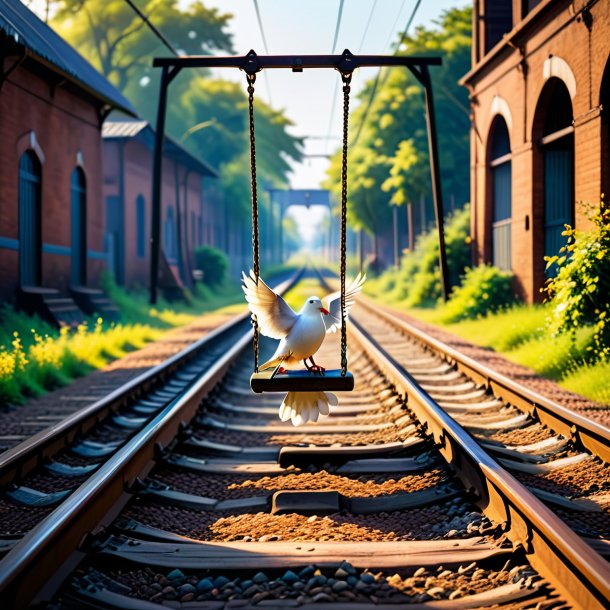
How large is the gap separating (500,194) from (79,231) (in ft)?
35.3

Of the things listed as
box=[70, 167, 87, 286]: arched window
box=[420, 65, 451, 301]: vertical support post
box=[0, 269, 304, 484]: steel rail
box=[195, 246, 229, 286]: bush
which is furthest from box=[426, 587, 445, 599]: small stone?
box=[195, 246, 229, 286]: bush

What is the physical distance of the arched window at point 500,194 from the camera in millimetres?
19172

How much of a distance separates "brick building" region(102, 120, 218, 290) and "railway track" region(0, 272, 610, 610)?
2170 cm

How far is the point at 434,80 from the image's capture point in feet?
115

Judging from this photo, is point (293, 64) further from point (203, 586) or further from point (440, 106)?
point (440, 106)

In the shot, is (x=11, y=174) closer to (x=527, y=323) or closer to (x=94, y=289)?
(x=94, y=289)

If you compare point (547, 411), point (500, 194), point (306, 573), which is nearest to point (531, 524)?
point (306, 573)

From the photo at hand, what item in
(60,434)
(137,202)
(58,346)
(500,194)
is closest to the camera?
(60,434)

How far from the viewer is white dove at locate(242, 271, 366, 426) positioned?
4.74m

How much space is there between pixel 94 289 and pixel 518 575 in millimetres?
18536

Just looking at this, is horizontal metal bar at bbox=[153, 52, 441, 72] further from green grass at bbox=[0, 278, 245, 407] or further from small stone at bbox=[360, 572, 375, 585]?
green grass at bbox=[0, 278, 245, 407]

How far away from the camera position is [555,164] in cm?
1638

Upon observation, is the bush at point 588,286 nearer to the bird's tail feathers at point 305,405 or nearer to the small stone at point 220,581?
the bird's tail feathers at point 305,405

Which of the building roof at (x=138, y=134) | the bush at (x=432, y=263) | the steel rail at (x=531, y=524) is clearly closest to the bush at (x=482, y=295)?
the bush at (x=432, y=263)
